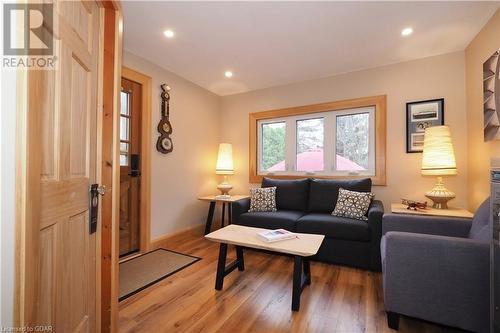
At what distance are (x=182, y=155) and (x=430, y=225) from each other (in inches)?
118

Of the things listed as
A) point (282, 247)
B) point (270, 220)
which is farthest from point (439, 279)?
point (270, 220)

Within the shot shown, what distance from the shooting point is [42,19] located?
779mm

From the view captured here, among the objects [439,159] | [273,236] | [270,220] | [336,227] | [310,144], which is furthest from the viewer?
[310,144]

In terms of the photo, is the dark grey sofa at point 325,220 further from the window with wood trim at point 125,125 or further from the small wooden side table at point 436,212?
the window with wood trim at point 125,125

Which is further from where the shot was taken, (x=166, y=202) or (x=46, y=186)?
(x=166, y=202)

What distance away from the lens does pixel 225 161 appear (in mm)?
3742

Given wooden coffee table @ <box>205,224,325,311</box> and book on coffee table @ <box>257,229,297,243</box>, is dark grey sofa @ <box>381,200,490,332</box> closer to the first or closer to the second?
wooden coffee table @ <box>205,224,325,311</box>

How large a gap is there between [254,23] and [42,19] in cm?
177

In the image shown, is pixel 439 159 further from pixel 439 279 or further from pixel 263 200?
pixel 263 200

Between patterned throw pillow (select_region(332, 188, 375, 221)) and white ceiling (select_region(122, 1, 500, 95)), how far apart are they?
169 cm

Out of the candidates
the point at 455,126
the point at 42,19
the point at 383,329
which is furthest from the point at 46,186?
the point at 455,126

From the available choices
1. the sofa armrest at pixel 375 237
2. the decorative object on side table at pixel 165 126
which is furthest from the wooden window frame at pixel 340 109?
the decorative object on side table at pixel 165 126

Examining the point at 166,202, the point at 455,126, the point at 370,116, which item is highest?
the point at 370,116

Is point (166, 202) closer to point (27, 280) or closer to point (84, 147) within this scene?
point (84, 147)
